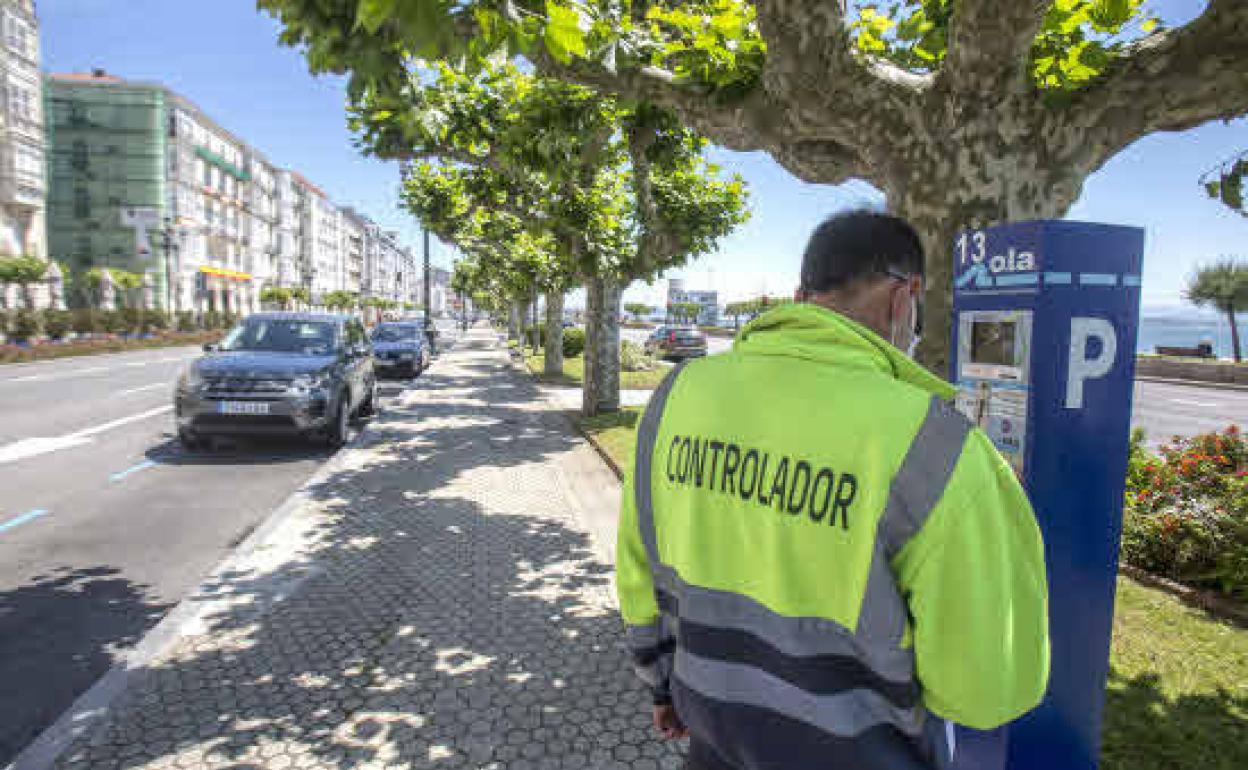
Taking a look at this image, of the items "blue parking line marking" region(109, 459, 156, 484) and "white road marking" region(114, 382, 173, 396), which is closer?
"blue parking line marking" region(109, 459, 156, 484)

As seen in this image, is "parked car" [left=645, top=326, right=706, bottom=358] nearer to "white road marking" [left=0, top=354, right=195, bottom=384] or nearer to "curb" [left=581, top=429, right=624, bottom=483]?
"white road marking" [left=0, top=354, right=195, bottom=384]

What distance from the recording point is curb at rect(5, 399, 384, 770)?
2969 mm

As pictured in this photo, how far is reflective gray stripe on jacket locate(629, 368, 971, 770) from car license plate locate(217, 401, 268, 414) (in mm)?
8398

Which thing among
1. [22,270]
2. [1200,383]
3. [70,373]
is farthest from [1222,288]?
[22,270]

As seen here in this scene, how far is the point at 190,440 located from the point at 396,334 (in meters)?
13.8

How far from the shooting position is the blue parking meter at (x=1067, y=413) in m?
2.35

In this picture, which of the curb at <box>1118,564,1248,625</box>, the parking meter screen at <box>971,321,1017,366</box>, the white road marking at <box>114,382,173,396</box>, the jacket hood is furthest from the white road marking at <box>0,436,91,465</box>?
the curb at <box>1118,564,1248,625</box>

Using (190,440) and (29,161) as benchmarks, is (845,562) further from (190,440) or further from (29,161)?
(29,161)

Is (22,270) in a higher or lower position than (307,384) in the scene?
higher

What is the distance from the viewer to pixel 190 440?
9133mm

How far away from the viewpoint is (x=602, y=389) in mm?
12906

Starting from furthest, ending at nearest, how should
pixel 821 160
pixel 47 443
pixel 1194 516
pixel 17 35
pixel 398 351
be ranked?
pixel 17 35 < pixel 398 351 < pixel 47 443 < pixel 1194 516 < pixel 821 160

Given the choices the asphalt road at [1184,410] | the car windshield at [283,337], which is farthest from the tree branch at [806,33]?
the car windshield at [283,337]

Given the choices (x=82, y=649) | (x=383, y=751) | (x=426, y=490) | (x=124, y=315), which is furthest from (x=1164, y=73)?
(x=124, y=315)
